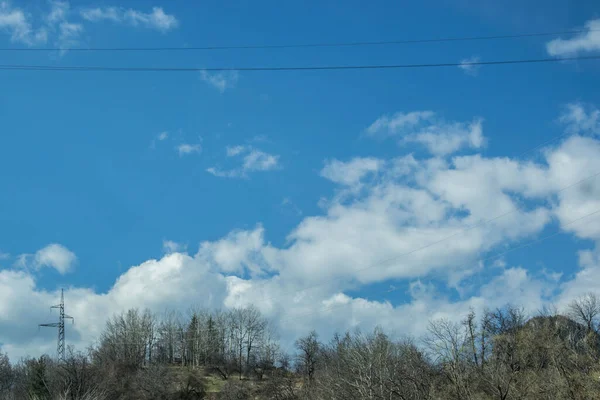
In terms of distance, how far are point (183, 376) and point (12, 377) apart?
34.6 m

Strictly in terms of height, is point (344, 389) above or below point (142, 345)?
below

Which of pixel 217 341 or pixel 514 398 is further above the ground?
pixel 217 341

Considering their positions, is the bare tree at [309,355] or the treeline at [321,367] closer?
the treeline at [321,367]

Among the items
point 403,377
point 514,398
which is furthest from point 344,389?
point 514,398

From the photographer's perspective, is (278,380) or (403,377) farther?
(278,380)

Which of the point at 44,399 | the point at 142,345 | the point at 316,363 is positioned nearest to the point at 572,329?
the point at 316,363

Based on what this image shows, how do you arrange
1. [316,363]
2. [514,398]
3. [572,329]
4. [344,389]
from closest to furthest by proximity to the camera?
1. [514,398]
2. [344,389]
3. [572,329]
4. [316,363]

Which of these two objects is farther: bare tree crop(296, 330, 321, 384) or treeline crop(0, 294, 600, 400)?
bare tree crop(296, 330, 321, 384)

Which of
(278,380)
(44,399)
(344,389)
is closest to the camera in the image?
(344,389)

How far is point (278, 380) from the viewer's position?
107 m

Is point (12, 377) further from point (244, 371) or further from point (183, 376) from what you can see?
point (244, 371)

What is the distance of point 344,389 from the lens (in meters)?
66.9

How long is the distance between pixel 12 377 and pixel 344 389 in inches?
3411

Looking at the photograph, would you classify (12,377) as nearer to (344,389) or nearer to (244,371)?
(244,371)
